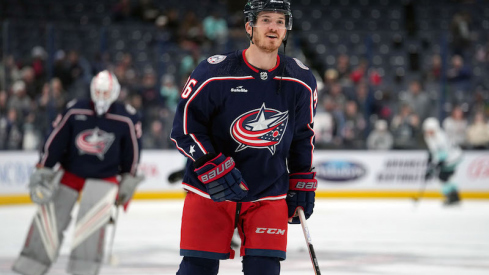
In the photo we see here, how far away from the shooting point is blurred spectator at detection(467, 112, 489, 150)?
481 inches

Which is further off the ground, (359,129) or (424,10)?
(424,10)

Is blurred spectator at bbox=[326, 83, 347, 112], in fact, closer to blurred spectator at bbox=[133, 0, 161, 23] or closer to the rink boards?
the rink boards

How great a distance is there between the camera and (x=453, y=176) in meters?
11.8

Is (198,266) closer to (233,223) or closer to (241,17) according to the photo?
(233,223)

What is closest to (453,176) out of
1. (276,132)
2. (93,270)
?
(93,270)

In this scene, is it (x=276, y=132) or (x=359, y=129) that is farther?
(x=359, y=129)

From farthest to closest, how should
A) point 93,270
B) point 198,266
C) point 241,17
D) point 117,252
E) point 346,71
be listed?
point 241,17
point 346,71
point 117,252
point 93,270
point 198,266

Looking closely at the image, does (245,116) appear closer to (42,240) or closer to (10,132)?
(42,240)

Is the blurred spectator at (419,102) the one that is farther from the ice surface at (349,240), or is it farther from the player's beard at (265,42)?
the player's beard at (265,42)

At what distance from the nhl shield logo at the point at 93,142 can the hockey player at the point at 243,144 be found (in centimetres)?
215

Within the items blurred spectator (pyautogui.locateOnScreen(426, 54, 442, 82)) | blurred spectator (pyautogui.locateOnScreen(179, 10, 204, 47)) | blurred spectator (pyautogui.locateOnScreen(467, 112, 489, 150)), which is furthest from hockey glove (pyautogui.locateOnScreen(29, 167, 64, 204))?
blurred spectator (pyautogui.locateOnScreen(426, 54, 442, 82))

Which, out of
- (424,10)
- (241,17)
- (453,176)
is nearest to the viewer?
(453,176)

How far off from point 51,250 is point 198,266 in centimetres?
233

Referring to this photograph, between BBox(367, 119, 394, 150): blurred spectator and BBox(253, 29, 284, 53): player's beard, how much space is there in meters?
9.15
